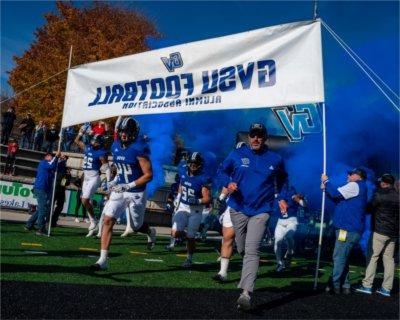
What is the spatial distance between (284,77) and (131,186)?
9.16 feet

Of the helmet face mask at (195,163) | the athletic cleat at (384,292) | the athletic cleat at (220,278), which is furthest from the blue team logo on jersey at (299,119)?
the athletic cleat at (220,278)

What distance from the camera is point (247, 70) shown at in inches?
301

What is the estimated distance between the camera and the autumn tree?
3128cm

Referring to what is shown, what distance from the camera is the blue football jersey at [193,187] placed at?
891 centimetres

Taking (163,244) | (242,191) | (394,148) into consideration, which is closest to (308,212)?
(394,148)

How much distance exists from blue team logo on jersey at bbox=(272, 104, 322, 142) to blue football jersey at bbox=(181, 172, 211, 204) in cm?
405

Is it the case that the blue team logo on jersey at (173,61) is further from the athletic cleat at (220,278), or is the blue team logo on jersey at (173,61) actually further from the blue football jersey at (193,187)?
the athletic cleat at (220,278)

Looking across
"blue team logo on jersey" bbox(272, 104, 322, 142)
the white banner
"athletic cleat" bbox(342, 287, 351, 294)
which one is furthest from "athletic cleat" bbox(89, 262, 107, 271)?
"blue team logo on jersey" bbox(272, 104, 322, 142)

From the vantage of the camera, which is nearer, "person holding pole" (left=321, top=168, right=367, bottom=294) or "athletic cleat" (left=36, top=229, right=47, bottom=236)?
"person holding pole" (left=321, top=168, right=367, bottom=294)

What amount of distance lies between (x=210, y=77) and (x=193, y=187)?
2.08 meters

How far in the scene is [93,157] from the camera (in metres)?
11.3

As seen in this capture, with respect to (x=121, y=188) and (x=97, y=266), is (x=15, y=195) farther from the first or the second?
(x=97, y=266)

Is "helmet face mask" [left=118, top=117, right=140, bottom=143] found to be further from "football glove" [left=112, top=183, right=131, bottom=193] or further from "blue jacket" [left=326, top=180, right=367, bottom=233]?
"blue jacket" [left=326, top=180, right=367, bottom=233]

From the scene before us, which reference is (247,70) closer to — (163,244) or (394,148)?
(163,244)
